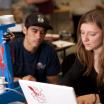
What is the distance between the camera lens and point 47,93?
131 cm

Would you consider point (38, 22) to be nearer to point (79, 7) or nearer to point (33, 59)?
point (33, 59)

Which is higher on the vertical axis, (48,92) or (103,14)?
(103,14)

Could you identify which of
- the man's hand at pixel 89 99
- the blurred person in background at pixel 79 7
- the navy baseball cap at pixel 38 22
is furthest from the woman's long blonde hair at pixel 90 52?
the blurred person in background at pixel 79 7

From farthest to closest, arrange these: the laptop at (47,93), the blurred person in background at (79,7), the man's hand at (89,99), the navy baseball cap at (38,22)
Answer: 1. the blurred person in background at (79,7)
2. the navy baseball cap at (38,22)
3. the man's hand at (89,99)
4. the laptop at (47,93)

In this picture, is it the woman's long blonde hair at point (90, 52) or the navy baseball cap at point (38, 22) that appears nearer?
the woman's long blonde hair at point (90, 52)

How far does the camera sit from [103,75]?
193cm

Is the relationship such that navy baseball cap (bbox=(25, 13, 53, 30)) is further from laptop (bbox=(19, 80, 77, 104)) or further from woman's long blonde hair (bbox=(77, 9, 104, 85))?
laptop (bbox=(19, 80, 77, 104))

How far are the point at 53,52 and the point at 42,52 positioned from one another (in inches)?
3.5

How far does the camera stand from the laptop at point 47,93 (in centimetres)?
123

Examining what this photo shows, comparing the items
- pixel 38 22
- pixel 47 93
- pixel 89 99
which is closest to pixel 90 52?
pixel 89 99

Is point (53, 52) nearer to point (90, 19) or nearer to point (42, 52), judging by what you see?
point (42, 52)

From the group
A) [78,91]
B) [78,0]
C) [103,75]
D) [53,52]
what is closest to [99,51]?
[103,75]

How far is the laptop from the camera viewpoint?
1.23m

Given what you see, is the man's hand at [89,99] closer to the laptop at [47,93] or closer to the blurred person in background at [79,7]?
the laptop at [47,93]
